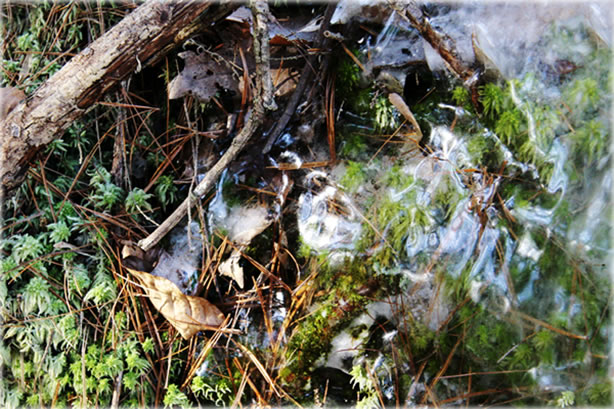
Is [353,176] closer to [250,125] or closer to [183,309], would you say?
[250,125]

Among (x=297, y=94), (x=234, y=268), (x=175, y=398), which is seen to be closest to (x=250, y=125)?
(x=297, y=94)

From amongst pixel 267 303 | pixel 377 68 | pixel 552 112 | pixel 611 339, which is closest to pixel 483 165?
pixel 552 112

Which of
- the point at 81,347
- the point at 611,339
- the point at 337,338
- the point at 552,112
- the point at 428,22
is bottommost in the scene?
the point at 81,347

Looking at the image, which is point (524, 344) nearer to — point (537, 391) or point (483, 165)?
point (537, 391)

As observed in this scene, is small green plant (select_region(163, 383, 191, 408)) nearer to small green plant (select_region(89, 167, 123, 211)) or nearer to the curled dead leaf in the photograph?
the curled dead leaf

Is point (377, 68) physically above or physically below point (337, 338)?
above

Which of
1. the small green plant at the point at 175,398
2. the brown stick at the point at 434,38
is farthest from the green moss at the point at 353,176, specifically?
the small green plant at the point at 175,398

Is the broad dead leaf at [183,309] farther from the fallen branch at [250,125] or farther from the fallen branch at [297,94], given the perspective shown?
the fallen branch at [297,94]
